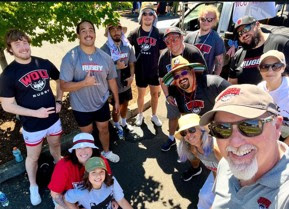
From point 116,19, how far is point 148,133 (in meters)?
2.15

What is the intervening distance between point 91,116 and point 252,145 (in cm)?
266

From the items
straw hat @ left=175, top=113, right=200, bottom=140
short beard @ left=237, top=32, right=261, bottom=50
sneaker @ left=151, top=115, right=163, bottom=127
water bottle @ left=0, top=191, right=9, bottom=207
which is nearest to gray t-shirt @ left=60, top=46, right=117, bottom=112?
straw hat @ left=175, top=113, right=200, bottom=140

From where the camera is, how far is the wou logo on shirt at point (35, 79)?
3.26 metres

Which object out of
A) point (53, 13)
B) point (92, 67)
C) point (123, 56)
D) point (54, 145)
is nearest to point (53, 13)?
point (53, 13)

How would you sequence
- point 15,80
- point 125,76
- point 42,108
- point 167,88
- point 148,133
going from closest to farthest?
Answer: point 15,80 → point 42,108 → point 167,88 → point 125,76 → point 148,133

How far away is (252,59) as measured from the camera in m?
3.78

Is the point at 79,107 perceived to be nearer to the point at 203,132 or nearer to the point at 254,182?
the point at 203,132

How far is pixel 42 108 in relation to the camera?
11.2 feet

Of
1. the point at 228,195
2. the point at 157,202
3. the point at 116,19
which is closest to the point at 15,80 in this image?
the point at 116,19

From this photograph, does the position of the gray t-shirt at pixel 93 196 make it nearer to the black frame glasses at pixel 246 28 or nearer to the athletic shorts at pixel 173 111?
the athletic shorts at pixel 173 111

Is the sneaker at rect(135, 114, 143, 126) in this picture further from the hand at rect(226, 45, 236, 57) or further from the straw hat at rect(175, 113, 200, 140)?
the straw hat at rect(175, 113, 200, 140)

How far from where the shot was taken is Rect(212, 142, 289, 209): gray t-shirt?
156 cm

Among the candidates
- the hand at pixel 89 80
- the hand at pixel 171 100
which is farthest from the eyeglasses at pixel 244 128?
the hand at pixel 171 100

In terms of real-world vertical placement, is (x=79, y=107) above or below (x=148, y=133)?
Answer: above
